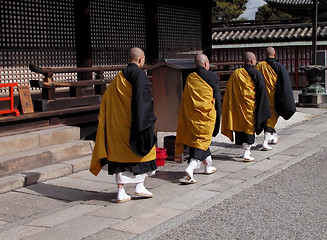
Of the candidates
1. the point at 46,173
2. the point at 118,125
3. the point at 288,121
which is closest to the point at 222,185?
the point at 118,125

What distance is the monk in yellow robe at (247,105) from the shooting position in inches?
317

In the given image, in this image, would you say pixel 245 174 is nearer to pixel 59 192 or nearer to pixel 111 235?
pixel 59 192

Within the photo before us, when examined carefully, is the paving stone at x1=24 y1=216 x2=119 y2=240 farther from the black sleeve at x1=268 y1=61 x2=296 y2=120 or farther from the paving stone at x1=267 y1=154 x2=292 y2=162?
the black sleeve at x1=268 y1=61 x2=296 y2=120

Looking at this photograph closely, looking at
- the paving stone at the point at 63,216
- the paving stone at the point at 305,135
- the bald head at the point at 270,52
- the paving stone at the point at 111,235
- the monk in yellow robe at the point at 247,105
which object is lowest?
the paving stone at the point at 305,135

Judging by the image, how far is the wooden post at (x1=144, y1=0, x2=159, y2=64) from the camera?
38.6ft

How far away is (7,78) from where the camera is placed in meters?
9.28

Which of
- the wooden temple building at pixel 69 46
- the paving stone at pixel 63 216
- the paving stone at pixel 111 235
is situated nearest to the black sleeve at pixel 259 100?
the wooden temple building at pixel 69 46

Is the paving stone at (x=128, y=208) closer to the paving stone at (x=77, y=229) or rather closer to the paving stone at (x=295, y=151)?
the paving stone at (x=77, y=229)

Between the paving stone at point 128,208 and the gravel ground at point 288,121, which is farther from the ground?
the paving stone at point 128,208

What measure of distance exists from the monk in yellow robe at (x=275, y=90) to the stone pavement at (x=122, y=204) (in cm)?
45

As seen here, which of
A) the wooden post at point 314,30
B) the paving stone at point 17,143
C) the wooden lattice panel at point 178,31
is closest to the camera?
the paving stone at point 17,143

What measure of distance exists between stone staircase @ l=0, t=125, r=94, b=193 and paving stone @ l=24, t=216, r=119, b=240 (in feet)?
5.91

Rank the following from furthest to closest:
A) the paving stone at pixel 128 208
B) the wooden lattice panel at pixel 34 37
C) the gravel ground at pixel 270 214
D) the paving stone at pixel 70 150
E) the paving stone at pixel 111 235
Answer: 1. the wooden lattice panel at pixel 34 37
2. the paving stone at pixel 70 150
3. the paving stone at pixel 128 208
4. the gravel ground at pixel 270 214
5. the paving stone at pixel 111 235

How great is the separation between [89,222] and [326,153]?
5057 mm
